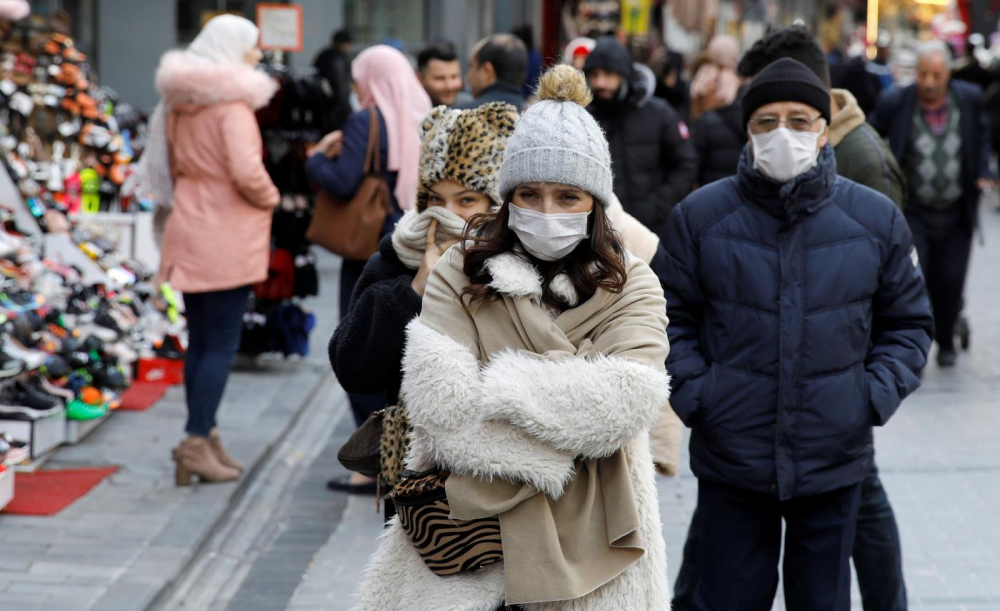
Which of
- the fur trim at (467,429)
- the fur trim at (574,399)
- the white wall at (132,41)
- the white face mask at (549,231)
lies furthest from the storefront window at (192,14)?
the fur trim at (574,399)

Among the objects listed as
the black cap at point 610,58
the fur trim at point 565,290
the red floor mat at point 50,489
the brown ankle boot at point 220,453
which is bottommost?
the red floor mat at point 50,489

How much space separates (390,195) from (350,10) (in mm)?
15776

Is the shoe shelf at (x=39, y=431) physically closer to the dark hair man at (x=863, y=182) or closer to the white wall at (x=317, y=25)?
the dark hair man at (x=863, y=182)

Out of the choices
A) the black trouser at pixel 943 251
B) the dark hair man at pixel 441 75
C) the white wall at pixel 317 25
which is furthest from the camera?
the white wall at pixel 317 25

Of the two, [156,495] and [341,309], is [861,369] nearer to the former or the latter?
[341,309]

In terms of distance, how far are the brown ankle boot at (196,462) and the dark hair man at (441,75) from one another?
6.96 ft

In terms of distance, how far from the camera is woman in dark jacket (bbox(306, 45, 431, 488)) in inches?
254

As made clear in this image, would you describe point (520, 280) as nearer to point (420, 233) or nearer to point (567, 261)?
point (567, 261)

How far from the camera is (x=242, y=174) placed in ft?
21.7

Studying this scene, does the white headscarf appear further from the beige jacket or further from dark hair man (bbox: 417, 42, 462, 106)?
the beige jacket

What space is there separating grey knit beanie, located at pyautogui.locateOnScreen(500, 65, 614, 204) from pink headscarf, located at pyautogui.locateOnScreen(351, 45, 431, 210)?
11.0 feet

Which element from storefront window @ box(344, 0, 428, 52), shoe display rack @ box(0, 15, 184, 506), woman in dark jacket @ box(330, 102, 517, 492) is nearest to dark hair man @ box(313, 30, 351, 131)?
storefront window @ box(344, 0, 428, 52)

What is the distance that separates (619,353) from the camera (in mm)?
2965

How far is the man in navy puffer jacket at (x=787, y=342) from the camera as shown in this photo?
3936mm
